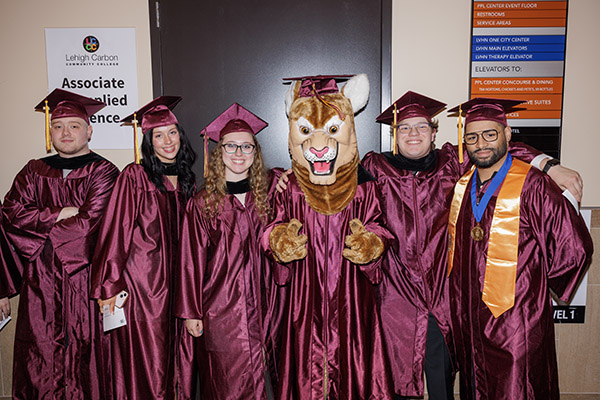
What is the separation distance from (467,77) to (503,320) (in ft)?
6.23

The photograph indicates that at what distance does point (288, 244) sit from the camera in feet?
6.98

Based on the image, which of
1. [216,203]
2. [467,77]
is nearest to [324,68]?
[467,77]

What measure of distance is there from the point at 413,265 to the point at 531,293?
25.0 inches

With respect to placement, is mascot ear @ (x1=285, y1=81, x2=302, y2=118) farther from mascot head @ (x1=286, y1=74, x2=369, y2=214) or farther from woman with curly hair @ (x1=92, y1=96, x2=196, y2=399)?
woman with curly hair @ (x1=92, y1=96, x2=196, y2=399)

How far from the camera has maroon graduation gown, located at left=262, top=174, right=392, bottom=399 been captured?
2275 millimetres

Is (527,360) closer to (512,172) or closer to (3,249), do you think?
(512,172)

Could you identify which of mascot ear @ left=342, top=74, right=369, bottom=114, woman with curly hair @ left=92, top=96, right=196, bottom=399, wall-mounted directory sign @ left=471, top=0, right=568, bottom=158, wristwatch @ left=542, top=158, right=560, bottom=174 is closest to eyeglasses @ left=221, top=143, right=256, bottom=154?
woman with curly hair @ left=92, top=96, right=196, bottom=399

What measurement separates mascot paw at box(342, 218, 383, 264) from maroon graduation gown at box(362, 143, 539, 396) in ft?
1.22

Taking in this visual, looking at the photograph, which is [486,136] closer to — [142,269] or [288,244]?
[288,244]

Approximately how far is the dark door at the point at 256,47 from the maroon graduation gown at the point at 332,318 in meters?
1.28

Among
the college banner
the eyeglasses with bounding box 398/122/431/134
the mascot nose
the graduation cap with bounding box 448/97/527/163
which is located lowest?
the mascot nose

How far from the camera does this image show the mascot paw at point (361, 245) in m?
2.12

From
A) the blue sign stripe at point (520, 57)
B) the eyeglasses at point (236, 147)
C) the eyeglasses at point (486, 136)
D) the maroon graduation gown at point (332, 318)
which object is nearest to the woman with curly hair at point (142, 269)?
the eyeglasses at point (236, 147)

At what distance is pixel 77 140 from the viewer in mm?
2670
